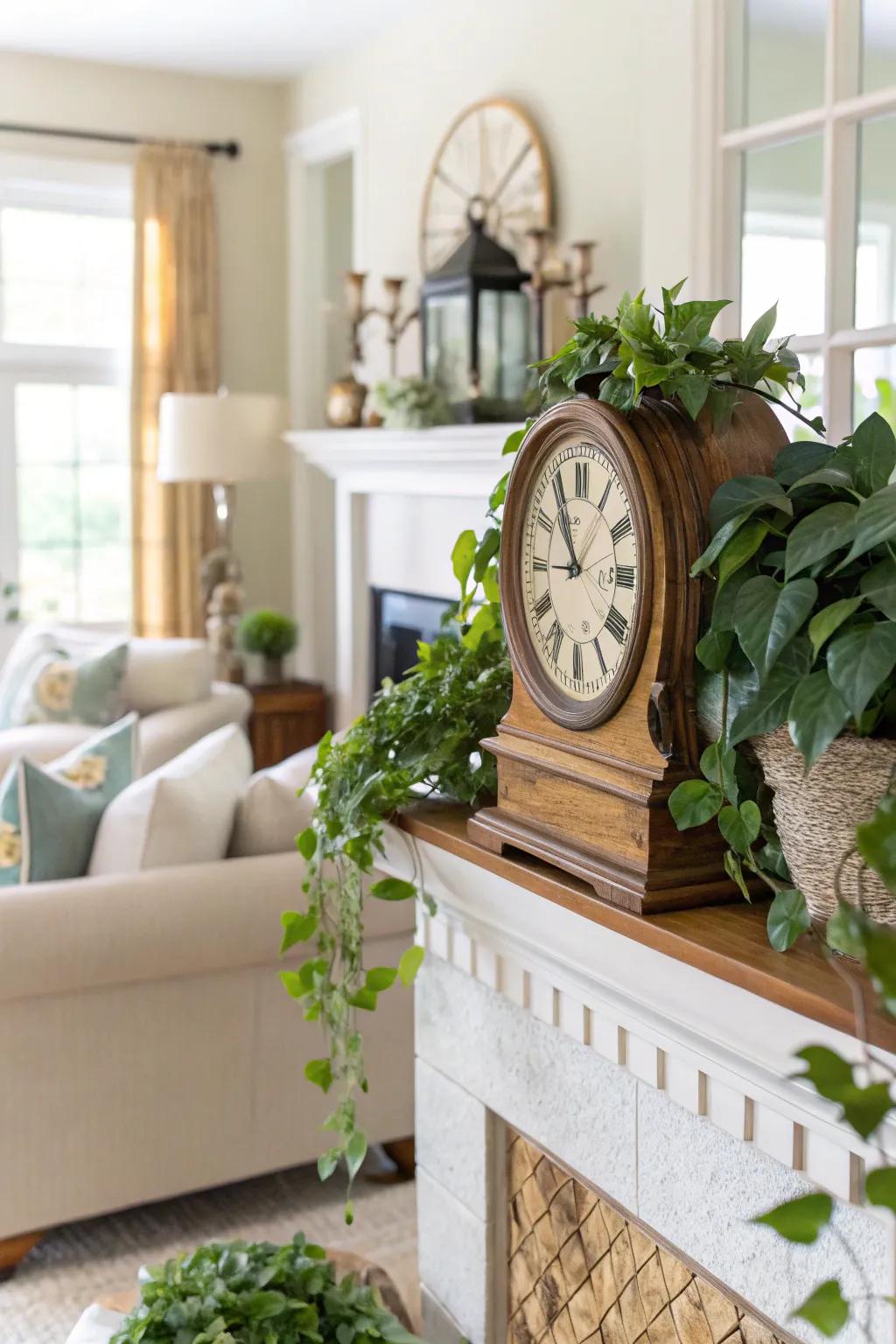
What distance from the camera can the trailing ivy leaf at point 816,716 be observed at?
0.95m

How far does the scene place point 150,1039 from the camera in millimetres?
2521

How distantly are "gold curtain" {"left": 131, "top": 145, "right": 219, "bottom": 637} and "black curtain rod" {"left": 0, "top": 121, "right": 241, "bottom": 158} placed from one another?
4 cm

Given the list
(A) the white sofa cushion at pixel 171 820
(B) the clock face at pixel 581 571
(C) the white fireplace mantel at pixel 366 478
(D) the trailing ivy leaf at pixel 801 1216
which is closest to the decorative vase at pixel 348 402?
(C) the white fireplace mantel at pixel 366 478

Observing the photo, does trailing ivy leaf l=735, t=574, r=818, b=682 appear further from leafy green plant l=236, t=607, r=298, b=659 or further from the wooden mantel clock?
leafy green plant l=236, t=607, r=298, b=659

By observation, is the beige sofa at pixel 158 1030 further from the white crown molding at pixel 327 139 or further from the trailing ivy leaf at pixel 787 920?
the white crown molding at pixel 327 139

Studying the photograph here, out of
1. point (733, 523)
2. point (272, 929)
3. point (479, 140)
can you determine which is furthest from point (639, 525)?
point (479, 140)

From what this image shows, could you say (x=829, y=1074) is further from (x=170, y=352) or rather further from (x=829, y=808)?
(x=170, y=352)

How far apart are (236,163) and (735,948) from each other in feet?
17.3

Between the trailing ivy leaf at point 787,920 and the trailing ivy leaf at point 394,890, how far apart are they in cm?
57

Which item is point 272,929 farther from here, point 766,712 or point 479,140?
point 479,140

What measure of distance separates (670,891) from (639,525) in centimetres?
31

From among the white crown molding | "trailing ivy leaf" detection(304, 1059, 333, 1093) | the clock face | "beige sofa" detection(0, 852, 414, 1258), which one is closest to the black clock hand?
the clock face

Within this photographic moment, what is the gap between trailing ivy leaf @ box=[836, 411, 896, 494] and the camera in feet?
3.55

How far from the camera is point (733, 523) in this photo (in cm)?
105
